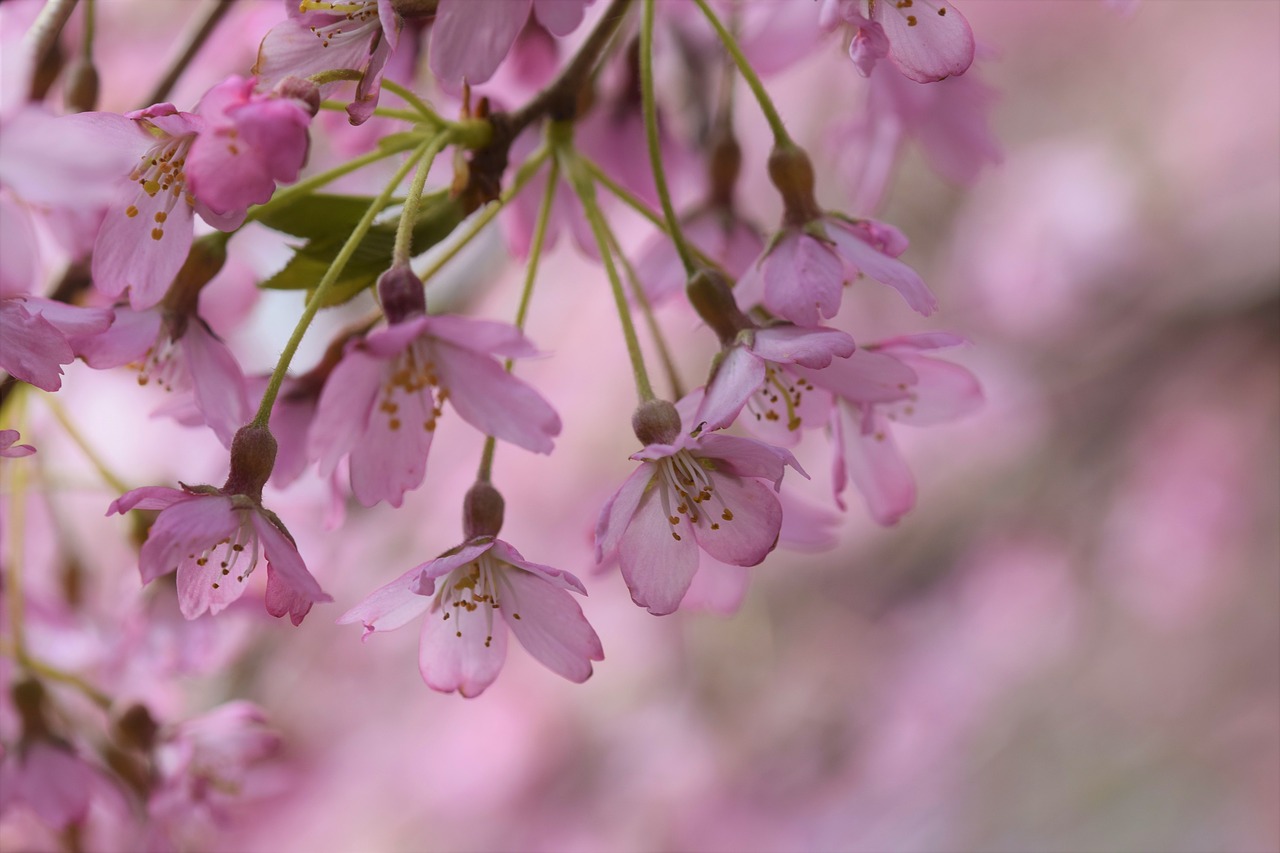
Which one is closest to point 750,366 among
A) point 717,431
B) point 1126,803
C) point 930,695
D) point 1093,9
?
point 717,431

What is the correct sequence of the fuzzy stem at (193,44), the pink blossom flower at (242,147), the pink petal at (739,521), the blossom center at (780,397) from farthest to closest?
the fuzzy stem at (193,44), the blossom center at (780,397), the pink petal at (739,521), the pink blossom flower at (242,147)

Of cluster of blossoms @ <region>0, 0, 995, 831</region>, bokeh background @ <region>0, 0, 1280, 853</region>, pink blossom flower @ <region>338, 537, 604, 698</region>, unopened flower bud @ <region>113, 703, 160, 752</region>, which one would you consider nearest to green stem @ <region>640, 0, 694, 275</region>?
cluster of blossoms @ <region>0, 0, 995, 831</region>

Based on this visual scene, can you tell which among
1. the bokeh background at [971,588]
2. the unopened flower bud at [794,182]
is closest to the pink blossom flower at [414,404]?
the unopened flower bud at [794,182]

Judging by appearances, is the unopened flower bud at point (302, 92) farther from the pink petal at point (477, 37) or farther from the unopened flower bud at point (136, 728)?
the unopened flower bud at point (136, 728)

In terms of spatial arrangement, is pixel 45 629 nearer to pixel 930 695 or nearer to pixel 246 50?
pixel 246 50

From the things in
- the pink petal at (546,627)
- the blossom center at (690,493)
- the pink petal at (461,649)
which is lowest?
the pink petal at (461,649)

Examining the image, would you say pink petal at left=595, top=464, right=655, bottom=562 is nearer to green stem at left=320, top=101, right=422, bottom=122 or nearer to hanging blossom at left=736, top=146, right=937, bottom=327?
hanging blossom at left=736, top=146, right=937, bottom=327

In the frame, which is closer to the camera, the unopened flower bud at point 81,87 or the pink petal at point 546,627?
the pink petal at point 546,627
